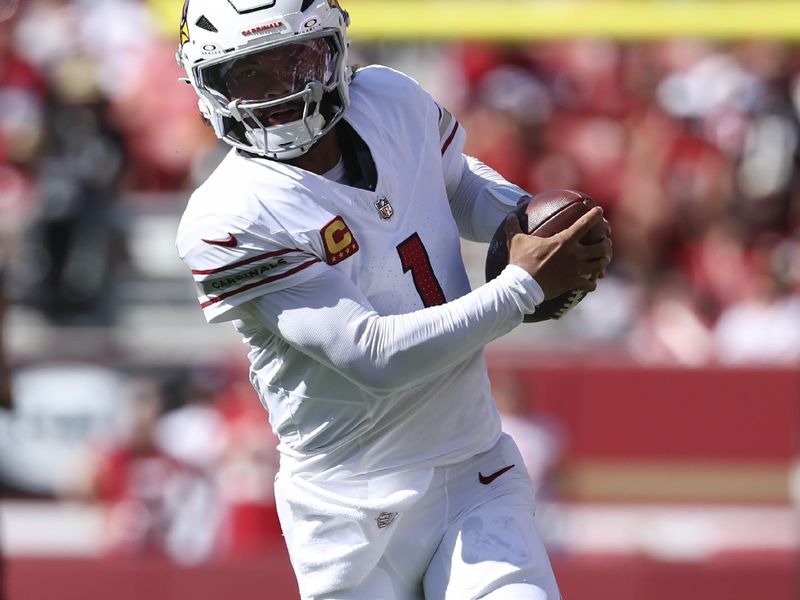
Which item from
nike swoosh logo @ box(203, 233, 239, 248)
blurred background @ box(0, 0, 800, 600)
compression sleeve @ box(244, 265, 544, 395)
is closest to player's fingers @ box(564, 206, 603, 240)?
compression sleeve @ box(244, 265, 544, 395)

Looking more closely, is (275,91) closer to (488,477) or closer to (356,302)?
(356,302)

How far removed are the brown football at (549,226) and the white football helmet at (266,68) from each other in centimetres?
49

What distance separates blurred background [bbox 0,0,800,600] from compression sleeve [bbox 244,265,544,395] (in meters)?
3.47

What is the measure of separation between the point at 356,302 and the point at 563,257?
1.55 feet

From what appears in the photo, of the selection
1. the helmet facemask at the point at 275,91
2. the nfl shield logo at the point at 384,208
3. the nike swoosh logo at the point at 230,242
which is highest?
the helmet facemask at the point at 275,91

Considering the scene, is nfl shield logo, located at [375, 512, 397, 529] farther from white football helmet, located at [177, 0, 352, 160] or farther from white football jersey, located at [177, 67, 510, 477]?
white football helmet, located at [177, 0, 352, 160]

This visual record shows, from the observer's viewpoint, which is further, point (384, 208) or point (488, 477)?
point (488, 477)

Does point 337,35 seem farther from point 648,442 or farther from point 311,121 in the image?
point 648,442

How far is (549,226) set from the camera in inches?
131

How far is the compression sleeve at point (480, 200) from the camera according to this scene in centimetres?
368

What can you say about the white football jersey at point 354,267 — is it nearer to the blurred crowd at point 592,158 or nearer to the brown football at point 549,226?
the brown football at point 549,226

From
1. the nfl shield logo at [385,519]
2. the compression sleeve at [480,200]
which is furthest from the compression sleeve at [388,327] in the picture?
the compression sleeve at [480,200]

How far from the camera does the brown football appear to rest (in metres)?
3.35

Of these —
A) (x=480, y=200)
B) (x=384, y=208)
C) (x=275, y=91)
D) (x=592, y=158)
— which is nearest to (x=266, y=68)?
(x=275, y=91)
